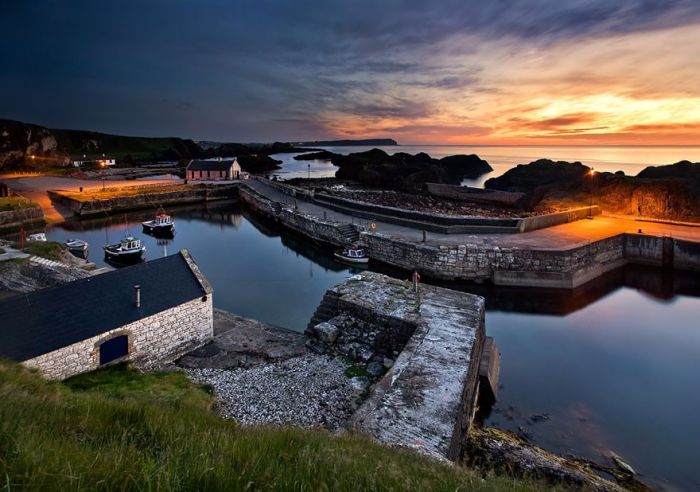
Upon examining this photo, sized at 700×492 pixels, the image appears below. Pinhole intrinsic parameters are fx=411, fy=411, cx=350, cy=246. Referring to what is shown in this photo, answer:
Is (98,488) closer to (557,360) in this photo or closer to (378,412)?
(378,412)

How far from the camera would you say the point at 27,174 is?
210ft

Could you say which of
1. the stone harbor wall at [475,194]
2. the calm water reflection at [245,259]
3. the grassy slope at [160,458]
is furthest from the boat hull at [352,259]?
the stone harbor wall at [475,194]

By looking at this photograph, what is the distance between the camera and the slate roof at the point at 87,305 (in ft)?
27.7

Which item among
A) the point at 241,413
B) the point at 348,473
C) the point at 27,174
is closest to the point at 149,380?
the point at 241,413

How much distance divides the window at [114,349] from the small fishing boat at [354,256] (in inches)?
569

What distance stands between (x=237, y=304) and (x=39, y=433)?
50.5 feet

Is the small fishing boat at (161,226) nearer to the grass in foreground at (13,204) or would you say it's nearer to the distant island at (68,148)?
the grass in foreground at (13,204)

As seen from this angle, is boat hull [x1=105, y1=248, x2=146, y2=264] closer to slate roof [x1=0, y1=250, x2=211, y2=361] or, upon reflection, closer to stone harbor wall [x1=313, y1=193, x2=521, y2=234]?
slate roof [x1=0, y1=250, x2=211, y2=361]

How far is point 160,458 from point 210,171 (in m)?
56.8

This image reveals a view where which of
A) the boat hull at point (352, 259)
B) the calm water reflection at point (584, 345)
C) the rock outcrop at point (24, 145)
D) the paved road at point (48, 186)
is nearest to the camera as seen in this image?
the calm water reflection at point (584, 345)

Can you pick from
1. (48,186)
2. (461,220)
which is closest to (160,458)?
(461,220)

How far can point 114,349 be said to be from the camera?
955 cm

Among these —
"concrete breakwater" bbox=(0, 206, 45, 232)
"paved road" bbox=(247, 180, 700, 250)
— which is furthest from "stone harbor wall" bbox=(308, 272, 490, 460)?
"concrete breakwater" bbox=(0, 206, 45, 232)

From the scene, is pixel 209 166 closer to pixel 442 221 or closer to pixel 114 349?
pixel 442 221
